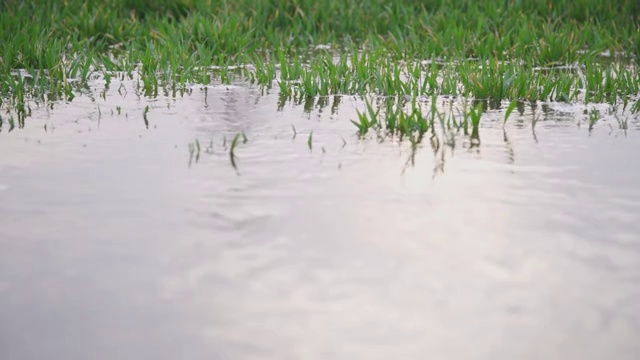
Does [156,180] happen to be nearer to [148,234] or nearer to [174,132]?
[148,234]

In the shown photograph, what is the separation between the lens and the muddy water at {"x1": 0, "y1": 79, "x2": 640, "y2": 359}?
2324mm

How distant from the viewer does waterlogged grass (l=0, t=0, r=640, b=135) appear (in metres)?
5.60

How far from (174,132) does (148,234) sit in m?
1.67

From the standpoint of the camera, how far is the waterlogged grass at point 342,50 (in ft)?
18.4

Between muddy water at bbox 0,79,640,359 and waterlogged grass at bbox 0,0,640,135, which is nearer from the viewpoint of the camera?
muddy water at bbox 0,79,640,359

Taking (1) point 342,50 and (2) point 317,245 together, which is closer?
(2) point 317,245

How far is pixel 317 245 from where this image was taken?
293 centimetres

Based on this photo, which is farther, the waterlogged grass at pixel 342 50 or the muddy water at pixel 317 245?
the waterlogged grass at pixel 342 50

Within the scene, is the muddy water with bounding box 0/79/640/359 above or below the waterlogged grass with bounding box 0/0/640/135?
below

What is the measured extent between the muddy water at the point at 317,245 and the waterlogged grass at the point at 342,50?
0.67 m

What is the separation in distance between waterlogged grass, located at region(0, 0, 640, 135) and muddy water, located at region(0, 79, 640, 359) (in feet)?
2.19

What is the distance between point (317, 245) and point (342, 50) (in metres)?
5.19

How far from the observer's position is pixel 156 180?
3.70m

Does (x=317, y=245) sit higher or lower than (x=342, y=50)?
lower
